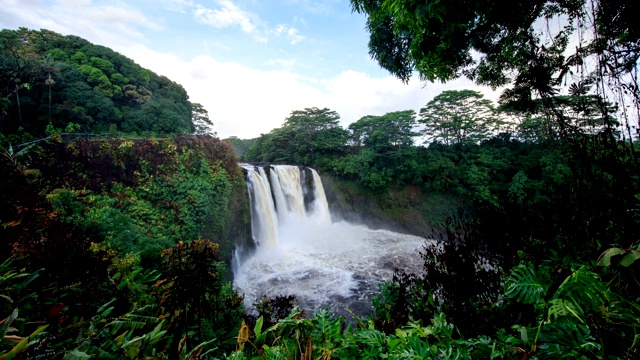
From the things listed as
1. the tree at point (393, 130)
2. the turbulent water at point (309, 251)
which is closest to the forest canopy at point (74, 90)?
the turbulent water at point (309, 251)

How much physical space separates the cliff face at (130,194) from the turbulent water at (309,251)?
58.3 inches

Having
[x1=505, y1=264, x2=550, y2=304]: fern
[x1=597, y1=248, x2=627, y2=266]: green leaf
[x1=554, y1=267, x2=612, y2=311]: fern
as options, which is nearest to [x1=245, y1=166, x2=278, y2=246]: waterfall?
[x1=505, y1=264, x2=550, y2=304]: fern

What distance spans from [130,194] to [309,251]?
864 cm

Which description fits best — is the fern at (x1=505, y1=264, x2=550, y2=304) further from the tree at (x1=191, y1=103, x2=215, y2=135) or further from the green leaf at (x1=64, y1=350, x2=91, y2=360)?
the tree at (x1=191, y1=103, x2=215, y2=135)

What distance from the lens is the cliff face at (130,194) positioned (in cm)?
459

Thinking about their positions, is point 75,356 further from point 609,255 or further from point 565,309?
point 609,255

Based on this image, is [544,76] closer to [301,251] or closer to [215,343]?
[215,343]

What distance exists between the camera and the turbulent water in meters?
9.08

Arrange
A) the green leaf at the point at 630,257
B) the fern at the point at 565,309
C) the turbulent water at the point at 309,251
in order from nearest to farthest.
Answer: the fern at the point at 565,309 < the green leaf at the point at 630,257 < the turbulent water at the point at 309,251

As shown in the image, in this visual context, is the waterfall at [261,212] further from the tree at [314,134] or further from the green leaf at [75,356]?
the green leaf at [75,356]

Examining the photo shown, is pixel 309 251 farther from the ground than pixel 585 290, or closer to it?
closer to it

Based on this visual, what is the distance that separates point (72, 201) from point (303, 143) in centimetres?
1841

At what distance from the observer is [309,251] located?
13562 millimetres

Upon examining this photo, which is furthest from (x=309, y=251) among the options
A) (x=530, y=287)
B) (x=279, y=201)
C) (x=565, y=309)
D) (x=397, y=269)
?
(x=565, y=309)
